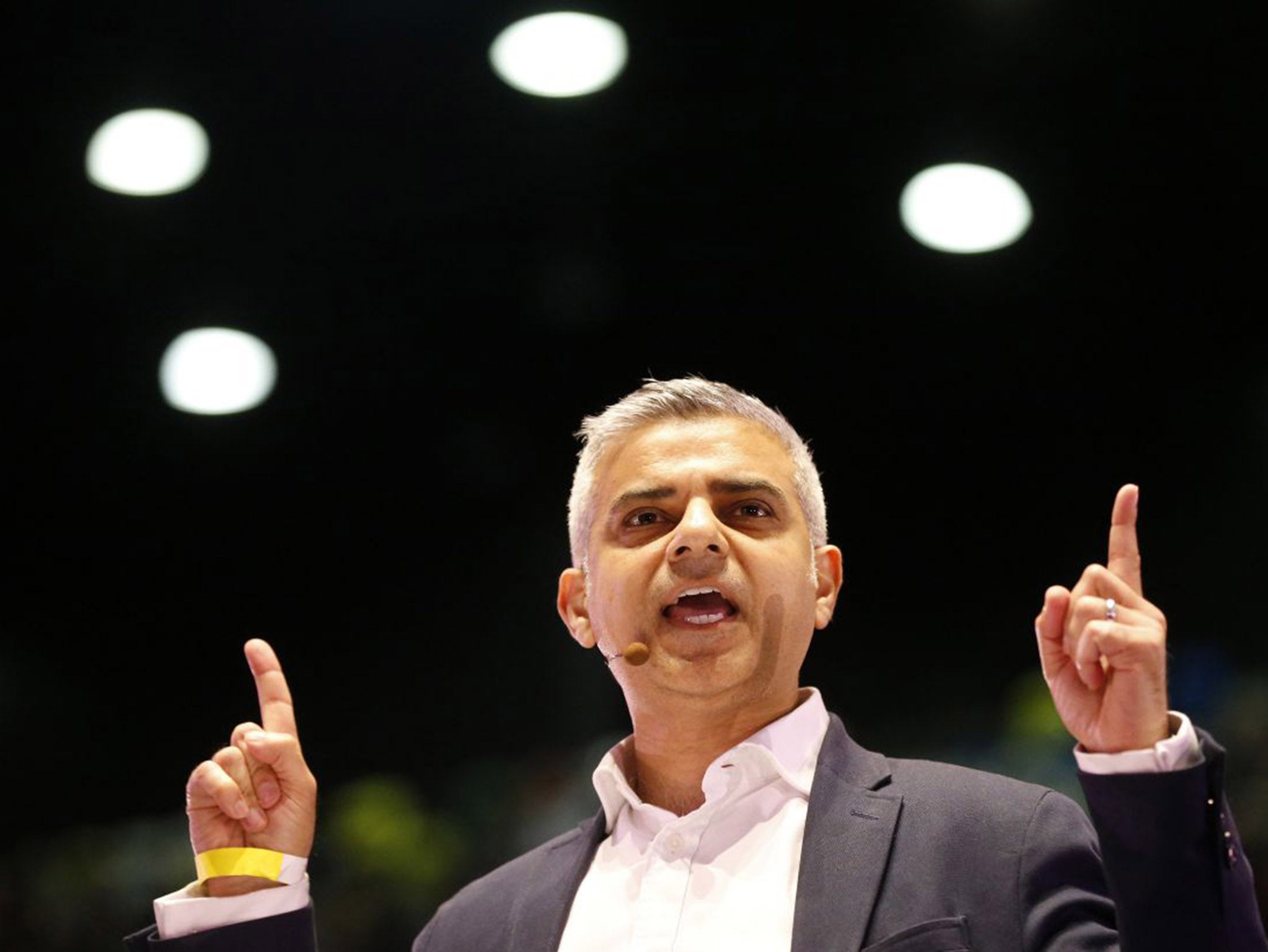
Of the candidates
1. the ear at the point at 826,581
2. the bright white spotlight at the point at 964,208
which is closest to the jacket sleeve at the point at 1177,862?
the ear at the point at 826,581

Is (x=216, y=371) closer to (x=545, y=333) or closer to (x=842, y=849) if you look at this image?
(x=545, y=333)

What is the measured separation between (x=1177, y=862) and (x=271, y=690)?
3.59 ft

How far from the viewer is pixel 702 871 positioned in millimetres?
1974

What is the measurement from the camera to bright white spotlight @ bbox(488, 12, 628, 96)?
11.9 ft

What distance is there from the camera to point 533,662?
3760 millimetres

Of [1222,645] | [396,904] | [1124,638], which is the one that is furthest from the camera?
[396,904]

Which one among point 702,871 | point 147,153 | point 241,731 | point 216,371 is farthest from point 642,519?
point 147,153

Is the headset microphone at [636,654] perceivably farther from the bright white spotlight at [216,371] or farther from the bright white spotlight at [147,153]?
the bright white spotlight at [147,153]

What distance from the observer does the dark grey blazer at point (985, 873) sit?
150cm

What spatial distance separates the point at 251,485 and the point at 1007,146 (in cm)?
200

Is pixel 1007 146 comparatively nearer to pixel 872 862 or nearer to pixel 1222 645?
pixel 1222 645

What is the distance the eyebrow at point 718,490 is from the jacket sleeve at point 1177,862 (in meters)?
0.81

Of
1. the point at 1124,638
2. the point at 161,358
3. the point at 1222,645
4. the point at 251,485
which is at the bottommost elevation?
the point at 1222,645

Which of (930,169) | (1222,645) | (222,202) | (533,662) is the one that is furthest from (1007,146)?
(222,202)
